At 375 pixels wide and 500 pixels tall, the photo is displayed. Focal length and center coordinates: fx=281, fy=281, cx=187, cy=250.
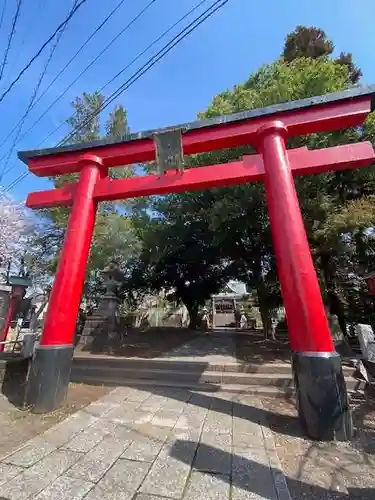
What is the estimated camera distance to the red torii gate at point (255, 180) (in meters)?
3.64

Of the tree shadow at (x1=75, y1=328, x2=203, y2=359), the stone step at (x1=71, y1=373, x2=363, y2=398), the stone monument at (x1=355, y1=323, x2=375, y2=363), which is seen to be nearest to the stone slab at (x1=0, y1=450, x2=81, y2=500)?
the stone step at (x1=71, y1=373, x2=363, y2=398)

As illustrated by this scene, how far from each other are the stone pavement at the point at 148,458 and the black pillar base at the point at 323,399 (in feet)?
1.93

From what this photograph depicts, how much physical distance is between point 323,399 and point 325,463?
701 mm

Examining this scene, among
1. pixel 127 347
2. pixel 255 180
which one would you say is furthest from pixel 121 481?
pixel 127 347

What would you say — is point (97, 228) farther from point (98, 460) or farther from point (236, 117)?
A: point (98, 460)

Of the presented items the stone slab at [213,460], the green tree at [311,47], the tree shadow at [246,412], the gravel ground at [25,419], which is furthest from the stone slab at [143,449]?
the green tree at [311,47]

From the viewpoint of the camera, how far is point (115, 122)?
1347 cm

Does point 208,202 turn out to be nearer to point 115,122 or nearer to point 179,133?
point 179,133

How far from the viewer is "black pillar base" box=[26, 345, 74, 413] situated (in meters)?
4.03

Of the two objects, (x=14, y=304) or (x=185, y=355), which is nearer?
(x=185, y=355)

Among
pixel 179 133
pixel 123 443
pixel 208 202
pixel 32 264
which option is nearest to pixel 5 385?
pixel 123 443

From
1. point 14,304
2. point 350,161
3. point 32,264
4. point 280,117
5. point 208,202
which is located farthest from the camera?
point 32,264

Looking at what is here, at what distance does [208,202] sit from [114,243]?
3.67 meters

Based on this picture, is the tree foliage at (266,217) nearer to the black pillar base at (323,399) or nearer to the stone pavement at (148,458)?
the black pillar base at (323,399)
